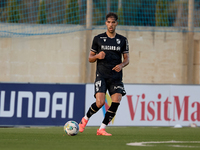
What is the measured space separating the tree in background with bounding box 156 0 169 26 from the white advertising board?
4.26 meters

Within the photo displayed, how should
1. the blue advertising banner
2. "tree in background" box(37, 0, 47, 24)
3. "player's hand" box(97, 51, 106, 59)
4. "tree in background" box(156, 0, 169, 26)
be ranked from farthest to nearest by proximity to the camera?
"tree in background" box(156, 0, 169, 26)
"tree in background" box(37, 0, 47, 24)
the blue advertising banner
"player's hand" box(97, 51, 106, 59)

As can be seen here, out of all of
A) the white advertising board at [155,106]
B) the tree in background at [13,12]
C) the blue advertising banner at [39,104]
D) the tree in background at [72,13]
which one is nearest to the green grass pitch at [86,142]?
the blue advertising banner at [39,104]

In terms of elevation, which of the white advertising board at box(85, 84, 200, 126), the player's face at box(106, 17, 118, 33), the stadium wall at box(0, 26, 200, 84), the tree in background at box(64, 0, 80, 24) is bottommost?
the white advertising board at box(85, 84, 200, 126)

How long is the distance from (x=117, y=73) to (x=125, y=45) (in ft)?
1.65

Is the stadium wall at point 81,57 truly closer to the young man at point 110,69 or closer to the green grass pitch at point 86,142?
the young man at point 110,69

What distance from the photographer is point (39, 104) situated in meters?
9.51

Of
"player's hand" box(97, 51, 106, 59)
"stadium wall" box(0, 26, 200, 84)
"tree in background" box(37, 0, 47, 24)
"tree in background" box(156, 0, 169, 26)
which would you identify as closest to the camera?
"player's hand" box(97, 51, 106, 59)

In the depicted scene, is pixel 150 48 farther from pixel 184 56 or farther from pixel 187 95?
pixel 187 95

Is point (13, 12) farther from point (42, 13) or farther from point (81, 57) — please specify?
point (81, 57)

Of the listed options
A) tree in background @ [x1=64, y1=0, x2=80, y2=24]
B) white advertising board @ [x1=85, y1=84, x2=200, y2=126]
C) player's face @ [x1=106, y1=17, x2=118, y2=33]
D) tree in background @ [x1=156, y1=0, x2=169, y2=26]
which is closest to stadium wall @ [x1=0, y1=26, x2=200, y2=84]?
tree in background @ [x1=64, y1=0, x2=80, y2=24]

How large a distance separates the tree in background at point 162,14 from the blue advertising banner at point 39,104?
5223 millimetres

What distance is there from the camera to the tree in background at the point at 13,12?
13.3 m

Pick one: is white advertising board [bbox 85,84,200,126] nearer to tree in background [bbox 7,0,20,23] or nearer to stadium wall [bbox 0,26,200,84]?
stadium wall [bbox 0,26,200,84]

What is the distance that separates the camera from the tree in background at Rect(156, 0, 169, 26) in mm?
13602
